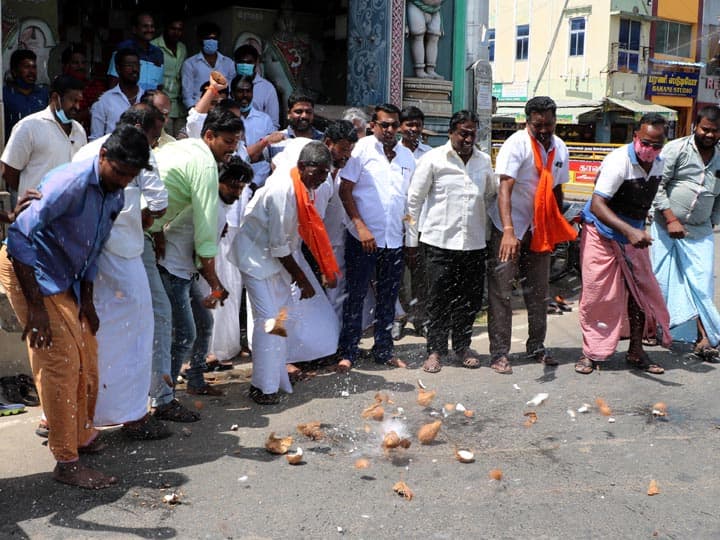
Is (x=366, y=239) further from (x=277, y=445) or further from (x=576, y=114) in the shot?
(x=576, y=114)

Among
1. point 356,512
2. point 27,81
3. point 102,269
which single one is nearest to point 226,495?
point 356,512

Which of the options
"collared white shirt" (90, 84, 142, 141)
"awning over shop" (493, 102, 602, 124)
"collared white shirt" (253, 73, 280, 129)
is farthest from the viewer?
"awning over shop" (493, 102, 602, 124)

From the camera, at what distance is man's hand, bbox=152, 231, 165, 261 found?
499 cm

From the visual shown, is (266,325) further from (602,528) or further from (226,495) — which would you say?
(602,528)

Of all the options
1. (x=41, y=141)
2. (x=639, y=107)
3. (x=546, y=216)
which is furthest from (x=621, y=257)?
(x=639, y=107)

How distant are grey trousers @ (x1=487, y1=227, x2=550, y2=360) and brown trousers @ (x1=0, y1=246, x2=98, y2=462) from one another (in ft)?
10.8

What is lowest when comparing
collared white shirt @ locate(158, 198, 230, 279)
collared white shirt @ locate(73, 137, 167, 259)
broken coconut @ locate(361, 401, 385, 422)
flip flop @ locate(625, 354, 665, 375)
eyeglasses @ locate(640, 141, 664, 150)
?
flip flop @ locate(625, 354, 665, 375)

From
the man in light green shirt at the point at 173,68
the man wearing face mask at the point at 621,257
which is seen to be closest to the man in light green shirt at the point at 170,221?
the man wearing face mask at the point at 621,257

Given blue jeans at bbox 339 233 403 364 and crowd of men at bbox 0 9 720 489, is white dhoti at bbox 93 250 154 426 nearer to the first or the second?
crowd of men at bbox 0 9 720 489

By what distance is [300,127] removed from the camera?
693 cm

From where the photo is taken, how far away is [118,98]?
7.07 metres

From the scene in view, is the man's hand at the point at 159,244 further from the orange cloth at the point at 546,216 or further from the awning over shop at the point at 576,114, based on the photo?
the awning over shop at the point at 576,114

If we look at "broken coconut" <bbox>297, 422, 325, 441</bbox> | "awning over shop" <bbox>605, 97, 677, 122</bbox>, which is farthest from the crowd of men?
"awning over shop" <bbox>605, 97, 677, 122</bbox>

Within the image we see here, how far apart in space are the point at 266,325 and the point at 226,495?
1.69 metres
